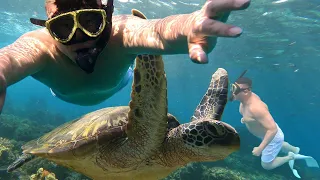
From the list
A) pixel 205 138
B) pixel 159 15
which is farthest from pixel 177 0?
pixel 205 138

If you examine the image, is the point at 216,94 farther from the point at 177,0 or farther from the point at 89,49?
the point at 177,0

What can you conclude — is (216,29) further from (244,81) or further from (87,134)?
(244,81)

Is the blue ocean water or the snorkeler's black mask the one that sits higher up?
the snorkeler's black mask

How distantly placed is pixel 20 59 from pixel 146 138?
1.40 m

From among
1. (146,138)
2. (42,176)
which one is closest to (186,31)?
(146,138)

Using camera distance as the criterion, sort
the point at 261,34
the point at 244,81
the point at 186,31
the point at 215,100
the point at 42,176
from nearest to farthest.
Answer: the point at 186,31
the point at 215,100
the point at 42,176
the point at 244,81
the point at 261,34

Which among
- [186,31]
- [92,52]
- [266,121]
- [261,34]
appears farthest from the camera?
[261,34]

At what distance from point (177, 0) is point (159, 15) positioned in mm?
2982

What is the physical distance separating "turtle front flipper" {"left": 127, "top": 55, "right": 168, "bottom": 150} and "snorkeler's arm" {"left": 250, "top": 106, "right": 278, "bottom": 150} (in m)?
5.50

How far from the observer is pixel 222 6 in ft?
3.85

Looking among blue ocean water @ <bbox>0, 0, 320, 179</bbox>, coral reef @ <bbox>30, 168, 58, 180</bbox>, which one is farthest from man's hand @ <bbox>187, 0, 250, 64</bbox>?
blue ocean water @ <bbox>0, 0, 320, 179</bbox>

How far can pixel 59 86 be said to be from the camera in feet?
9.26

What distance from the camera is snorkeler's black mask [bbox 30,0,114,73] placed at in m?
1.74

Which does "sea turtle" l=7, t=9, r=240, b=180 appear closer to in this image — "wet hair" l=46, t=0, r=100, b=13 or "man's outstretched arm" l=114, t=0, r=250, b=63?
"man's outstretched arm" l=114, t=0, r=250, b=63
